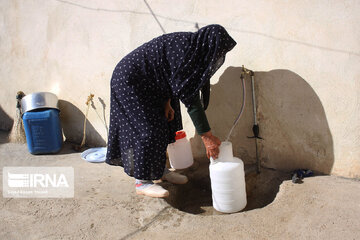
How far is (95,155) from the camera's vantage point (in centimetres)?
353

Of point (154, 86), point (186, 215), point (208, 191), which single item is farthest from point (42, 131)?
point (186, 215)

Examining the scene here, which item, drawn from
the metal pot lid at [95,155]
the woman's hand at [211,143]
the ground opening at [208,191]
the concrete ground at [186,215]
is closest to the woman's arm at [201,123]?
the woman's hand at [211,143]

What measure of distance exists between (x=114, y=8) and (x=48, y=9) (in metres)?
1.14

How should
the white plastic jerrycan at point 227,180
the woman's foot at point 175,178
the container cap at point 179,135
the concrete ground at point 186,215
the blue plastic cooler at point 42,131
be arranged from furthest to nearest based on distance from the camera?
the blue plastic cooler at point 42,131
the container cap at point 179,135
the woman's foot at point 175,178
the white plastic jerrycan at point 227,180
the concrete ground at point 186,215

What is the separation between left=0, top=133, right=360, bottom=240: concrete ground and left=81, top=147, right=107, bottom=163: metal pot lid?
0.57 meters

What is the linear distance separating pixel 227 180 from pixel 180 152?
765 millimetres

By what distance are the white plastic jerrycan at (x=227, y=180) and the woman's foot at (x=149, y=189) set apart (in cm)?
42

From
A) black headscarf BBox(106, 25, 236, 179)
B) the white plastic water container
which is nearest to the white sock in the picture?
black headscarf BBox(106, 25, 236, 179)

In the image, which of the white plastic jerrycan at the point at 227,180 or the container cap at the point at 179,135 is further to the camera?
the container cap at the point at 179,135

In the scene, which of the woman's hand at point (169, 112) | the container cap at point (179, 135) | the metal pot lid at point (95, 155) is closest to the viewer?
the woman's hand at point (169, 112)

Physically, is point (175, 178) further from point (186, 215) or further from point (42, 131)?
point (42, 131)

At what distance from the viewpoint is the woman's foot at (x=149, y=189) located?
2496mm

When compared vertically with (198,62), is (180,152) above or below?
below

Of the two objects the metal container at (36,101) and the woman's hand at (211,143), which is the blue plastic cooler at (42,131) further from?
the woman's hand at (211,143)
